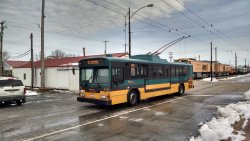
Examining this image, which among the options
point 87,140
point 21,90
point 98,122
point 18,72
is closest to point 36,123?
point 98,122

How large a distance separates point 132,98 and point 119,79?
5.58 ft

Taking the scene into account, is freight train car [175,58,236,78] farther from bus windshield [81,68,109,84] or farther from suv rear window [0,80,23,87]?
suv rear window [0,80,23,87]

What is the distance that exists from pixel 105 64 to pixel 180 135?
5679 mm

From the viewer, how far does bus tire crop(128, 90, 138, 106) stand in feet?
41.8

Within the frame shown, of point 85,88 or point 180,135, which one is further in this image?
point 85,88

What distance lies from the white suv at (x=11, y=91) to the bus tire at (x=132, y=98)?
6604 millimetres

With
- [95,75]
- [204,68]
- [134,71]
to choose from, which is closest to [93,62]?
[95,75]

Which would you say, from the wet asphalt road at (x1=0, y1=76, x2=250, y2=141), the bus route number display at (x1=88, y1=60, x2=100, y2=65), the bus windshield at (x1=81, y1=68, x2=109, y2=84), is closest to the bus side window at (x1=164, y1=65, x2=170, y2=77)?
the wet asphalt road at (x1=0, y1=76, x2=250, y2=141)

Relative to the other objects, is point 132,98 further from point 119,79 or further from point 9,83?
point 9,83

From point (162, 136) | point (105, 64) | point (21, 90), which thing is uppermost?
point (105, 64)

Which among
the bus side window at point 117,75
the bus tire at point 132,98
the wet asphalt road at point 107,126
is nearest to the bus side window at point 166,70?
the bus tire at point 132,98

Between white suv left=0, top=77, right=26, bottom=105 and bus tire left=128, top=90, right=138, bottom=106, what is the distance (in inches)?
260

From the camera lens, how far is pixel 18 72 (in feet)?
130

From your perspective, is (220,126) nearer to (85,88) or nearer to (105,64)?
(105,64)
